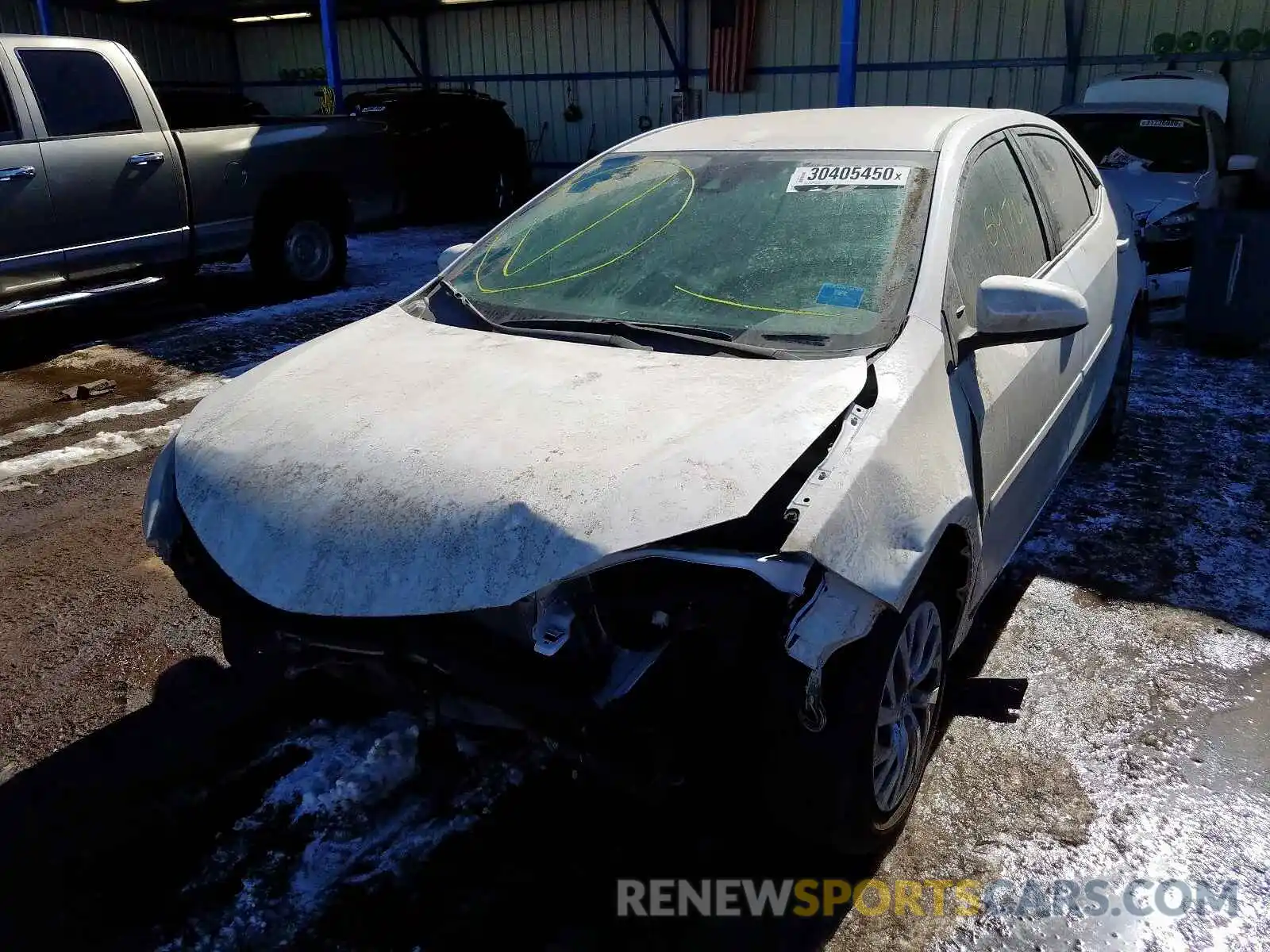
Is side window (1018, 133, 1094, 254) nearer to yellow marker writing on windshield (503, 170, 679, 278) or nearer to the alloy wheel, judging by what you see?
yellow marker writing on windshield (503, 170, 679, 278)

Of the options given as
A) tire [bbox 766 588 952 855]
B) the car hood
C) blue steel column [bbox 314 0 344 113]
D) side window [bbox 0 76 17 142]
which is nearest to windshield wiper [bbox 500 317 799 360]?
tire [bbox 766 588 952 855]

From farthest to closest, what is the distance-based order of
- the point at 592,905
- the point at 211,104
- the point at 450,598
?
the point at 211,104
the point at 592,905
the point at 450,598

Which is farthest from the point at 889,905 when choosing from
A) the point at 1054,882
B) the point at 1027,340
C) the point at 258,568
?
the point at 258,568

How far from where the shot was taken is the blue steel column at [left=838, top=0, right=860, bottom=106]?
901 centimetres

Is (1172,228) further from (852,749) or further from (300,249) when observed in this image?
(300,249)

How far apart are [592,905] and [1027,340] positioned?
183cm

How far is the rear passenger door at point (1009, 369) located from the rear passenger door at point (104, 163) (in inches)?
236

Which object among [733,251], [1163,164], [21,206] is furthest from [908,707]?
[1163,164]

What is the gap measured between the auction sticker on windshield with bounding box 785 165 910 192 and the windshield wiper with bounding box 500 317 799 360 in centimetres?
69

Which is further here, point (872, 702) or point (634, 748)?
point (872, 702)

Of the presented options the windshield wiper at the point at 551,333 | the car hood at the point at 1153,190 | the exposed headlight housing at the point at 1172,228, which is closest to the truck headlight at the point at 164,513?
the windshield wiper at the point at 551,333

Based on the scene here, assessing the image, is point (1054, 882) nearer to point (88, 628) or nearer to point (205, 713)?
point (205, 713)

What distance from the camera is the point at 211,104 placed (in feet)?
30.3

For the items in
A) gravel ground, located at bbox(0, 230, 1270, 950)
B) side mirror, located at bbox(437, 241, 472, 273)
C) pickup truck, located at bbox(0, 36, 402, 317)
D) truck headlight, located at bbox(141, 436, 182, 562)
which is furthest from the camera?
pickup truck, located at bbox(0, 36, 402, 317)
